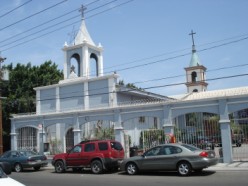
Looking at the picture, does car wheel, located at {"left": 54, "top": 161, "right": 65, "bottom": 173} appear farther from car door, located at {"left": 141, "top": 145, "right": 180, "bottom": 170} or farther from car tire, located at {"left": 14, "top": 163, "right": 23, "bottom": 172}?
car door, located at {"left": 141, "top": 145, "right": 180, "bottom": 170}

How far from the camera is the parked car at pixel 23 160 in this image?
856 inches

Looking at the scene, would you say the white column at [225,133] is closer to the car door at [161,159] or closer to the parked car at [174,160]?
the parked car at [174,160]

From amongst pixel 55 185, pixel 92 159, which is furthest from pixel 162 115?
pixel 55 185

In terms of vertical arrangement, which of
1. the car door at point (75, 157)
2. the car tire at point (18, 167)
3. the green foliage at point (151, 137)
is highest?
the green foliage at point (151, 137)

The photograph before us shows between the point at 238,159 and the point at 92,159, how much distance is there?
25.7ft

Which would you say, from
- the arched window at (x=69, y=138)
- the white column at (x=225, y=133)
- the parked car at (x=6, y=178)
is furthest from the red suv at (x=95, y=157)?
the parked car at (x=6, y=178)

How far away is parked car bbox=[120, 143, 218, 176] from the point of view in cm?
1534

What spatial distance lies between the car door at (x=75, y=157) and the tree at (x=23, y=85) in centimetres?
1613

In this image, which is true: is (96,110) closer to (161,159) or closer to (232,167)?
(161,159)

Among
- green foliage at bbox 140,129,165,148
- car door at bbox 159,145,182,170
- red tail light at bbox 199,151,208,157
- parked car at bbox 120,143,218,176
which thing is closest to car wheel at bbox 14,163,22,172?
green foliage at bbox 140,129,165,148

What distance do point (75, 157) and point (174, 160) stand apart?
20.0 feet

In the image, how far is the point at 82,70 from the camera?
106 feet

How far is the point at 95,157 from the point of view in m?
18.8

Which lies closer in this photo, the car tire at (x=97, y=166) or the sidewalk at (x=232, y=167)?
the sidewalk at (x=232, y=167)
